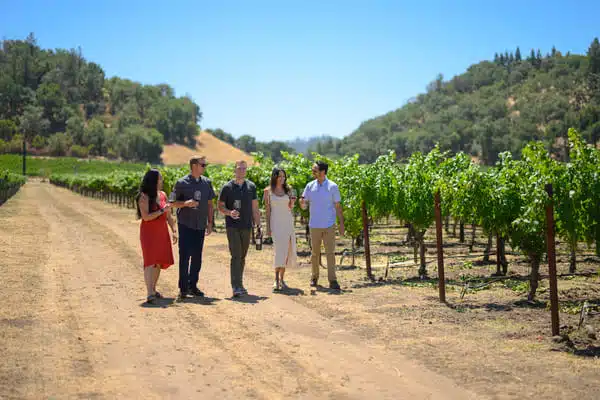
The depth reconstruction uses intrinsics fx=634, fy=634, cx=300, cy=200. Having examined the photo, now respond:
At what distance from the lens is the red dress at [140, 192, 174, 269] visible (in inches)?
321

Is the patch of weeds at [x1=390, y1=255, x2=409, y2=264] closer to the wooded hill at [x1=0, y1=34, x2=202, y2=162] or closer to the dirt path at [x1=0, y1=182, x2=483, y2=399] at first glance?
the dirt path at [x1=0, y1=182, x2=483, y2=399]

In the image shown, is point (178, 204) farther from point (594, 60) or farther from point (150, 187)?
point (594, 60)

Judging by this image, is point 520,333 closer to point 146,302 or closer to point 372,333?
point 372,333

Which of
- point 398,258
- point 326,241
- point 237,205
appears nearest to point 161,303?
point 237,205

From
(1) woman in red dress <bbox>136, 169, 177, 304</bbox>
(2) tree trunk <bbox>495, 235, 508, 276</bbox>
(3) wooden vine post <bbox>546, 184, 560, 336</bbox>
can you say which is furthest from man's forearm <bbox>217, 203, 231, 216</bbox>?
(2) tree trunk <bbox>495, 235, 508, 276</bbox>

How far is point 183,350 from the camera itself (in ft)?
19.7

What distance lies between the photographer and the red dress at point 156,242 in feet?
26.8

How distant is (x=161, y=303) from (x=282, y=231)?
2050mm

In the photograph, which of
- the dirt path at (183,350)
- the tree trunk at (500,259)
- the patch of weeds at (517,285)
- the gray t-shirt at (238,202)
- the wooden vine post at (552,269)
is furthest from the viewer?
the tree trunk at (500,259)

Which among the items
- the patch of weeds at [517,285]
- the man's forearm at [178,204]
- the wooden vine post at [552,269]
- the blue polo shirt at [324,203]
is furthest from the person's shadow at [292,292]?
the wooden vine post at [552,269]

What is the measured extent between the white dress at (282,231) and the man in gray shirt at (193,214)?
1044 mm

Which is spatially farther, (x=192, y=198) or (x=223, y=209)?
(x=223, y=209)

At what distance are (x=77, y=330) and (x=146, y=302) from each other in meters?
1.68

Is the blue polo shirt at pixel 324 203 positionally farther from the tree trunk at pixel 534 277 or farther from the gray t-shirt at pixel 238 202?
the tree trunk at pixel 534 277
